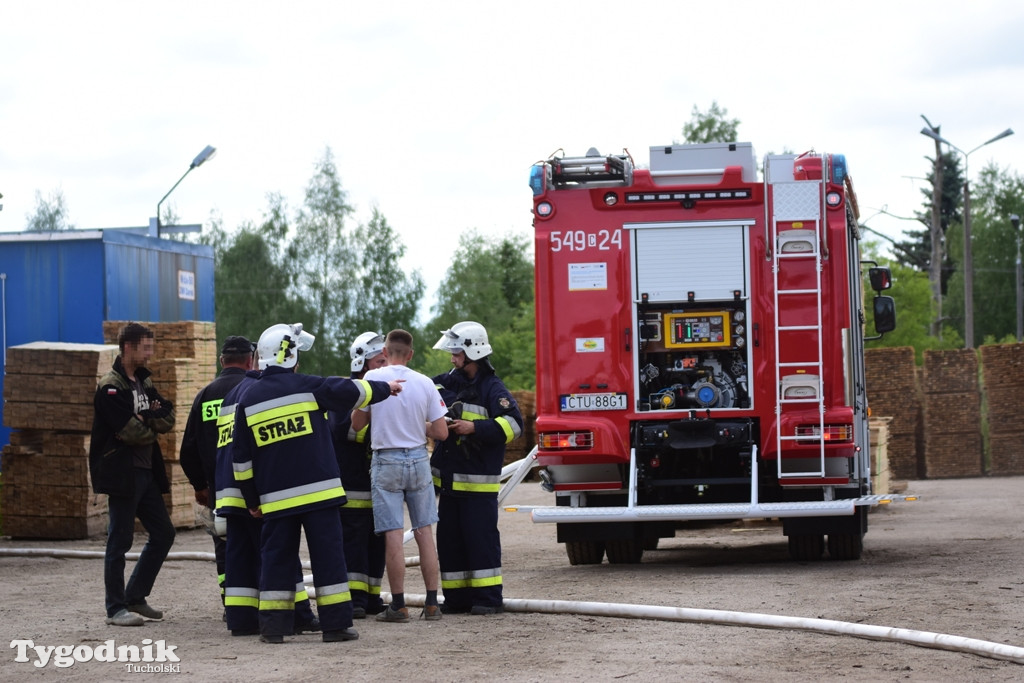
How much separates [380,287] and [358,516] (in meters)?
56.3

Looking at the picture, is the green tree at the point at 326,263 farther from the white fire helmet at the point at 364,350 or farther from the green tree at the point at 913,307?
the white fire helmet at the point at 364,350

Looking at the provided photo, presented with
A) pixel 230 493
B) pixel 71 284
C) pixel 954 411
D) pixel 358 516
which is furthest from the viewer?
pixel 954 411

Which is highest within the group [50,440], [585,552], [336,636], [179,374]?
[179,374]

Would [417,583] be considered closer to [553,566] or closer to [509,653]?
[553,566]

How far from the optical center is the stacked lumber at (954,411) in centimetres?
2861

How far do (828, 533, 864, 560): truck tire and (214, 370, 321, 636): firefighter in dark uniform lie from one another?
5448 millimetres

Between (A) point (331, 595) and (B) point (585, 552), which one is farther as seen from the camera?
(B) point (585, 552)

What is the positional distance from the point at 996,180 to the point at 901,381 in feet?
170

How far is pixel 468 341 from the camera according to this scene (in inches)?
400

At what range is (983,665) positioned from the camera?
7.41 m

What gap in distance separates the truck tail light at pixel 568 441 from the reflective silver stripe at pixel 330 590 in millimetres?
4026

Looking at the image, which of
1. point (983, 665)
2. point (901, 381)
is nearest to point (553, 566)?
point (983, 665)

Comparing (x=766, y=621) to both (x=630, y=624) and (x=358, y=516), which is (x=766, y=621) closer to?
(x=630, y=624)

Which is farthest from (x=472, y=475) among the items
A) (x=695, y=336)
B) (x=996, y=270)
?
(x=996, y=270)
